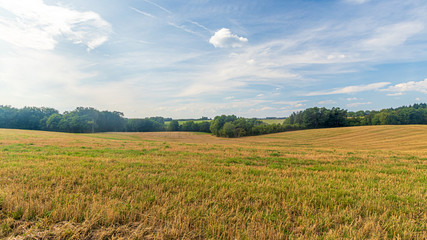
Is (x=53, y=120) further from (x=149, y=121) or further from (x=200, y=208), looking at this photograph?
(x=200, y=208)

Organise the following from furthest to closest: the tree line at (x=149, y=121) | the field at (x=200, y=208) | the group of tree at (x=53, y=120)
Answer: the tree line at (x=149, y=121), the group of tree at (x=53, y=120), the field at (x=200, y=208)

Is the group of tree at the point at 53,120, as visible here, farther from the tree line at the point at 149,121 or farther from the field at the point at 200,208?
the field at the point at 200,208

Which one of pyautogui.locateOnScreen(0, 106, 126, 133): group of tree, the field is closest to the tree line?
pyautogui.locateOnScreen(0, 106, 126, 133): group of tree

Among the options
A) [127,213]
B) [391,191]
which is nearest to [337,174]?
[391,191]

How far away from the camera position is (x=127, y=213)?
135 inches

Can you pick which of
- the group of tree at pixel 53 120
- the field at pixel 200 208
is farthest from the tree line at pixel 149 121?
the field at pixel 200 208

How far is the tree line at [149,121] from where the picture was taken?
77688 mm

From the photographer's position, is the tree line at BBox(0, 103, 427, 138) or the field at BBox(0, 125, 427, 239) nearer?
the field at BBox(0, 125, 427, 239)

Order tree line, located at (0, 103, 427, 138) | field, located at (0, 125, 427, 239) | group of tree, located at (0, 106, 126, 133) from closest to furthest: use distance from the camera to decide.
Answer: field, located at (0, 125, 427, 239) → group of tree, located at (0, 106, 126, 133) → tree line, located at (0, 103, 427, 138)

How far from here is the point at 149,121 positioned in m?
103

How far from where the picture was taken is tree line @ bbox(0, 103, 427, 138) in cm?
7769

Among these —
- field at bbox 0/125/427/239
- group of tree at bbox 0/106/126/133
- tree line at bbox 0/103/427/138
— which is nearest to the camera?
field at bbox 0/125/427/239

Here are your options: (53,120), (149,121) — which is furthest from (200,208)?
(149,121)

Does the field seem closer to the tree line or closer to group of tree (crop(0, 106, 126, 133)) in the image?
the tree line
